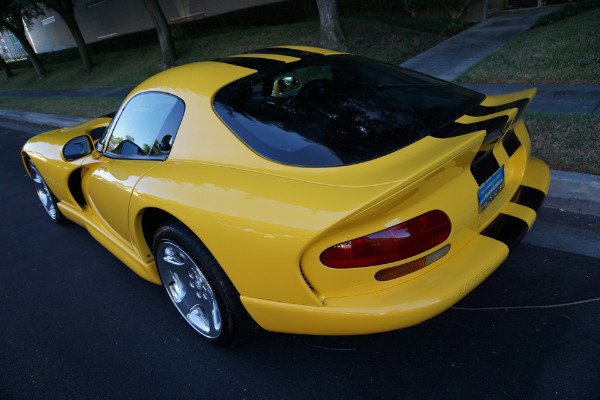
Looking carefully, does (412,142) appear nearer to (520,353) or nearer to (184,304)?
(520,353)

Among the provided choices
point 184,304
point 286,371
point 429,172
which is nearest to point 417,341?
point 286,371

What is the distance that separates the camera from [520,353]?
2090 millimetres

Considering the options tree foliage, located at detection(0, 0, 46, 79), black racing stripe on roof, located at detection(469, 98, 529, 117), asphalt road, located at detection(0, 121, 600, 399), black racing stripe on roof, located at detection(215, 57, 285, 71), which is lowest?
asphalt road, located at detection(0, 121, 600, 399)

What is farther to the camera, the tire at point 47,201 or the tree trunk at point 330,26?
the tree trunk at point 330,26

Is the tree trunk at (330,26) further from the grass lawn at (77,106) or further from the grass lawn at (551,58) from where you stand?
the grass lawn at (77,106)

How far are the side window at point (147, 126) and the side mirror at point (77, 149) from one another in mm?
219

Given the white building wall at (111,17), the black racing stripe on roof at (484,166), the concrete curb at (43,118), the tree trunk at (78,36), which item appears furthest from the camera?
the white building wall at (111,17)

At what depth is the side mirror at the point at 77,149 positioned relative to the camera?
311 cm

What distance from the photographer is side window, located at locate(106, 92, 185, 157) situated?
8.15 feet

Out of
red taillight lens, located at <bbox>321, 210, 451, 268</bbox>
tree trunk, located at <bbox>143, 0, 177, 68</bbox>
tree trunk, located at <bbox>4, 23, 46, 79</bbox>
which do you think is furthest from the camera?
tree trunk, located at <bbox>4, 23, 46, 79</bbox>

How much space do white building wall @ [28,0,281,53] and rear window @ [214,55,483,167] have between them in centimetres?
1517

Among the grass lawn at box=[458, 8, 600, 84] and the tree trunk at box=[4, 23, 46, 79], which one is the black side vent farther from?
the tree trunk at box=[4, 23, 46, 79]

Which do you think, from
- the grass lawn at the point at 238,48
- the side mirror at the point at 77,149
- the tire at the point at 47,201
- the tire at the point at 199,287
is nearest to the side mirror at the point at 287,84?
the tire at the point at 199,287

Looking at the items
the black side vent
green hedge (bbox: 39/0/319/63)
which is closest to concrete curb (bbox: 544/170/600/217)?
the black side vent
